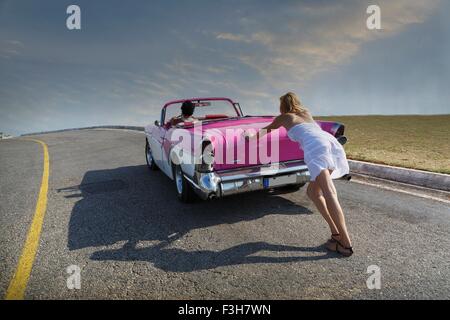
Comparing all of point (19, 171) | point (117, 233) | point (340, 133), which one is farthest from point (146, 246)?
point (19, 171)

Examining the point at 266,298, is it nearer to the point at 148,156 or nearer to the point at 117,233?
the point at 117,233

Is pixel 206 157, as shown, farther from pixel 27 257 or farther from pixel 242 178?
pixel 27 257

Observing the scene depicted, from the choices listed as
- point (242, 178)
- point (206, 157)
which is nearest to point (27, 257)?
point (206, 157)

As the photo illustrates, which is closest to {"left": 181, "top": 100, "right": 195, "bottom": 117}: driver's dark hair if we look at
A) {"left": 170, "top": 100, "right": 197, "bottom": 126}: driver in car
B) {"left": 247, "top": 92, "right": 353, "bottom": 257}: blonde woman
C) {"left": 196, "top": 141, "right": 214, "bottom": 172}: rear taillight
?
{"left": 170, "top": 100, "right": 197, "bottom": 126}: driver in car

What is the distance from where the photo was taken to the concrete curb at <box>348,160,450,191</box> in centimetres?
518

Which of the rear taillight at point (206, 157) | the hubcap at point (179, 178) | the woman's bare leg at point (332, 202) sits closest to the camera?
the woman's bare leg at point (332, 202)

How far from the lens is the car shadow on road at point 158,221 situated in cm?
305

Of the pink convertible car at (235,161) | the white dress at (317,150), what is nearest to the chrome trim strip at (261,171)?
the pink convertible car at (235,161)

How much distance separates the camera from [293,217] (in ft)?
13.0

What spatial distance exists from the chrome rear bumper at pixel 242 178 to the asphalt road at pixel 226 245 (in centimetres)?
43

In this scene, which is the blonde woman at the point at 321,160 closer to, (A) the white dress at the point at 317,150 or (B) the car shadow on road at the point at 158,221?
(A) the white dress at the point at 317,150

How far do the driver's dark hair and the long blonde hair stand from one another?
2.37 metres

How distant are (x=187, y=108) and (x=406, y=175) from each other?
4062 millimetres

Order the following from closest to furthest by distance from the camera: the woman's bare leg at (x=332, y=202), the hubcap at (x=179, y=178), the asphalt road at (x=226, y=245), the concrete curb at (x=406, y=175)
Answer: the asphalt road at (x=226, y=245) < the woman's bare leg at (x=332, y=202) < the hubcap at (x=179, y=178) < the concrete curb at (x=406, y=175)
